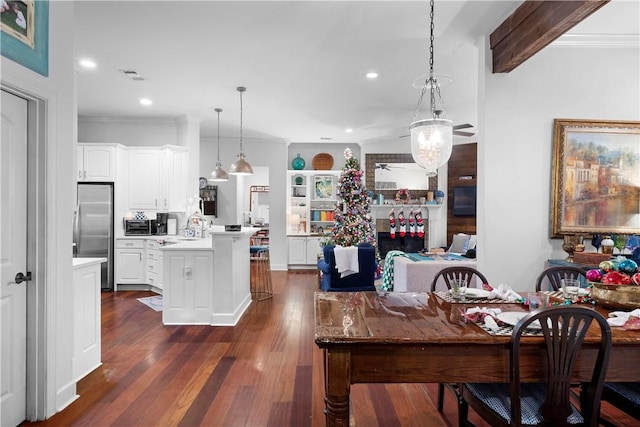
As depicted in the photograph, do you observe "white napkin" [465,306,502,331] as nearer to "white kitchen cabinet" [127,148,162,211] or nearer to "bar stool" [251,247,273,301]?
"bar stool" [251,247,273,301]

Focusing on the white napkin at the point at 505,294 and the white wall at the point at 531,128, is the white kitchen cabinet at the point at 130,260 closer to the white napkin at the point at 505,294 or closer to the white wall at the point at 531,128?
the white wall at the point at 531,128

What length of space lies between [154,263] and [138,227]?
0.69 metres

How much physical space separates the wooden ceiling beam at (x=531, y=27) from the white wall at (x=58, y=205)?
3.31 meters

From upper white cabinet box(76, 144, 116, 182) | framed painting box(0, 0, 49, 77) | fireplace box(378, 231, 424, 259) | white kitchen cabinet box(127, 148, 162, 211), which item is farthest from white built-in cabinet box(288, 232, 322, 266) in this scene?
framed painting box(0, 0, 49, 77)

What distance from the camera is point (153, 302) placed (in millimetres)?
5312

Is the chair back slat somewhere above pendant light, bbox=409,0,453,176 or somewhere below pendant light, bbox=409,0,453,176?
below

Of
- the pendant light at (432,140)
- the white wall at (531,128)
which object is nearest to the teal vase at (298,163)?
the white wall at (531,128)

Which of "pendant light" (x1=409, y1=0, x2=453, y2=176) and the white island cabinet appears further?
the white island cabinet

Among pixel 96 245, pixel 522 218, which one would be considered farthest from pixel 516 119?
pixel 96 245

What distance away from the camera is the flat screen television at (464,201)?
8.16 m

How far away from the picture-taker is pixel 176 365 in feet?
10.5

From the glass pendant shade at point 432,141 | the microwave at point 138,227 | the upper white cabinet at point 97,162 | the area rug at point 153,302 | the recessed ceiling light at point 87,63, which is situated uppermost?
the recessed ceiling light at point 87,63

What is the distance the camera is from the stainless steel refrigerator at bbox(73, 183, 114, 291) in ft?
19.4

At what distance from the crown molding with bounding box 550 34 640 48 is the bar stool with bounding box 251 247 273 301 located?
4.42 metres
